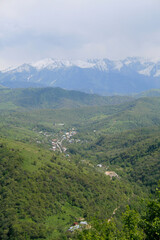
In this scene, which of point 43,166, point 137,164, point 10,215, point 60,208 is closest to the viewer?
point 10,215

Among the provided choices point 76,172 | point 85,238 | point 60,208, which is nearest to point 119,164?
point 76,172

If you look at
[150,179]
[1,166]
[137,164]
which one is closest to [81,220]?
[1,166]

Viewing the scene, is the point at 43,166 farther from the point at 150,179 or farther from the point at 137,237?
the point at 137,237

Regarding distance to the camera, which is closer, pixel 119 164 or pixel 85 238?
pixel 85 238

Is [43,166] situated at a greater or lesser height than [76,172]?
greater

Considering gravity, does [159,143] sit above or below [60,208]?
below

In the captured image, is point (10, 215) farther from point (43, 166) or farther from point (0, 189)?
point (43, 166)

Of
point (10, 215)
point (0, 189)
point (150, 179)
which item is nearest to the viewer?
point (10, 215)

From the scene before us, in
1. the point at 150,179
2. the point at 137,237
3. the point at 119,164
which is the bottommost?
the point at 119,164

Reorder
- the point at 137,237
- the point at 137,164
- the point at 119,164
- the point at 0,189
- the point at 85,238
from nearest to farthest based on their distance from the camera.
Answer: the point at 137,237 < the point at 85,238 < the point at 0,189 < the point at 137,164 < the point at 119,164
